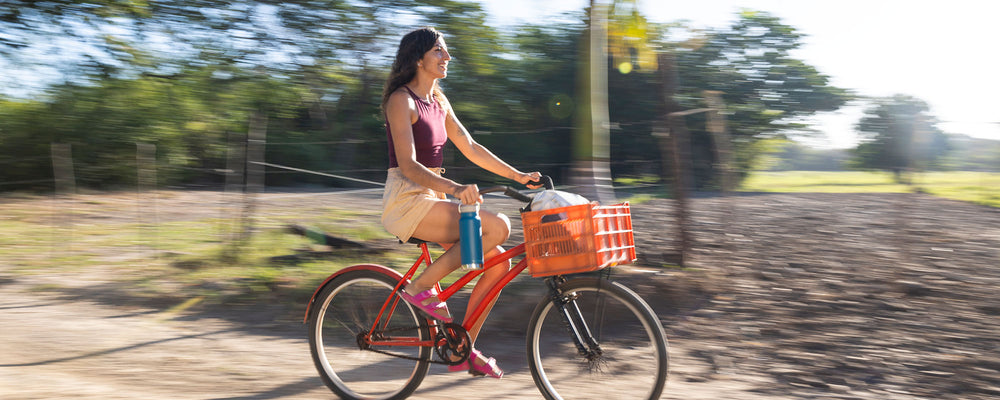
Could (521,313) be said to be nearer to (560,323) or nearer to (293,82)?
(560,323)

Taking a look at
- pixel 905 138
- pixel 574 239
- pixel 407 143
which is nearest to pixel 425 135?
pixel 407 143

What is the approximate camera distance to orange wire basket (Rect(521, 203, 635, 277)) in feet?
9.87

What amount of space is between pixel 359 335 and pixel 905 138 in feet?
16.8

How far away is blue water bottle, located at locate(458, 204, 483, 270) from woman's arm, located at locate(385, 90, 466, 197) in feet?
0.37

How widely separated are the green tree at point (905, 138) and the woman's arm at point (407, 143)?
4924 millimetres

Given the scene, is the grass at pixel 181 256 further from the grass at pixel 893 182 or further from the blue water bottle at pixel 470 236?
the grass at pixel 893 182

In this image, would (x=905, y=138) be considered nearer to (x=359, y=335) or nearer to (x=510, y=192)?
(x=510, y=192)

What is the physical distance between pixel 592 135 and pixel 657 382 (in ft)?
12.1

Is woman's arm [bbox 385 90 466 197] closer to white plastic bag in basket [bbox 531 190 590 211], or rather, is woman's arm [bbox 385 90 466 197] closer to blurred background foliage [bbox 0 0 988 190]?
white plastic bag in basket [bbox 531 190 590 211]

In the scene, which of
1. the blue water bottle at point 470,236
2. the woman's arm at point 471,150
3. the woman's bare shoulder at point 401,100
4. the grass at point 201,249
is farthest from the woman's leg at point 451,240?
the grass at point 201,249

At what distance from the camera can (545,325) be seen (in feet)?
11.6

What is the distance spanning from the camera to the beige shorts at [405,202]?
348 centimetres

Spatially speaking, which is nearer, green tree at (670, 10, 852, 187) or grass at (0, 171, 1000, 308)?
grass at (0, 171, 1000, 308)

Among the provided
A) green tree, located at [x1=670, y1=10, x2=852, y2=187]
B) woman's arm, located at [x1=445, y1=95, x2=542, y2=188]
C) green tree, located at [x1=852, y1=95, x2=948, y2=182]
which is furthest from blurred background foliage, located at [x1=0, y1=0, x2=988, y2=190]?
woman's arm, located at [x1=445, y1=95, x2=542, y2=188]
